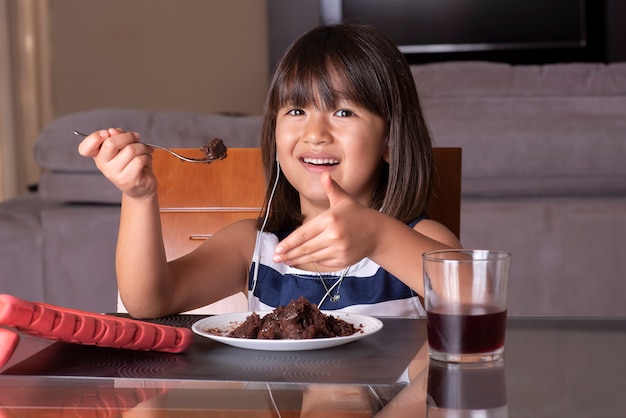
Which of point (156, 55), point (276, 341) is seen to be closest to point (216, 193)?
point (276, 341)

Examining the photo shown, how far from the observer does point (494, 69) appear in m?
2.63

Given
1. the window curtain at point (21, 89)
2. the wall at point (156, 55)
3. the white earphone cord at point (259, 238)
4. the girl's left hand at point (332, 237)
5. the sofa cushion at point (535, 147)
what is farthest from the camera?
the wall at point (156, 55)

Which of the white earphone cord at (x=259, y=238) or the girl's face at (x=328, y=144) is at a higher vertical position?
the girl's face at (x=328, y=144)

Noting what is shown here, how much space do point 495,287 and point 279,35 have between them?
4.48 metres

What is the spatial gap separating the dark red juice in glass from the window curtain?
4.28m

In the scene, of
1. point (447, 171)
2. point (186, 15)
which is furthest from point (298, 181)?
point (186, 15)

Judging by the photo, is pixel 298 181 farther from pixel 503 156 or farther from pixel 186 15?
pixel 186 15

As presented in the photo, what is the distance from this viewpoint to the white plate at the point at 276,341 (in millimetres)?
816

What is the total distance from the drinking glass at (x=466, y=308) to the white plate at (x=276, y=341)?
3.4 inches

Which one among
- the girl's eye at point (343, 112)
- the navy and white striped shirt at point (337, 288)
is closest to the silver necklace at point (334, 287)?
the navy and white striped shirt at point (337, 288)

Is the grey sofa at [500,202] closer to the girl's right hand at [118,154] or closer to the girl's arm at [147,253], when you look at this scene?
the girl's arm at [147,253]

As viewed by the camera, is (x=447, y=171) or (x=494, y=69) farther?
(x=494, y=69)

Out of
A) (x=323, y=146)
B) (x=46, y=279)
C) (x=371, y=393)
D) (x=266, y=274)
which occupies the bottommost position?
(x=46, y=279)

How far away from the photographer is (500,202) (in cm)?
207
